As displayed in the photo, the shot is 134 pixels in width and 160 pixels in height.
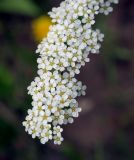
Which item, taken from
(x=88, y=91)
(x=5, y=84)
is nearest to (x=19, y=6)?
(x=5, y=84)

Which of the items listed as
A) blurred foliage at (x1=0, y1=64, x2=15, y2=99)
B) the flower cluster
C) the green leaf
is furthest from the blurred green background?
the flower cluster

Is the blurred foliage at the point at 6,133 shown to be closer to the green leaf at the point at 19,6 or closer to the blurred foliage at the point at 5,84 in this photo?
the blurred foliage at the point at 5,84

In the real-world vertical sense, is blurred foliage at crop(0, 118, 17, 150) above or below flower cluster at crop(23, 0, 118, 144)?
above

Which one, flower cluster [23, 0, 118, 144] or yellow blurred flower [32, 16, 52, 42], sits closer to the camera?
flower cluster [23, 0, 118, 144]

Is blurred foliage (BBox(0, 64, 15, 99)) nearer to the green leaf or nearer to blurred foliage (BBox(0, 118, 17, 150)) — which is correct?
blurred foliage (BBox(0, 118, 17, 150))

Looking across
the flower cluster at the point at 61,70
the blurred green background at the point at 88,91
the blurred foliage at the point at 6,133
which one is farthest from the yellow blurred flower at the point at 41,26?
the flower cluster at the point at 61,70

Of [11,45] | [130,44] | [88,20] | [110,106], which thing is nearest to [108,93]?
[110,106]
